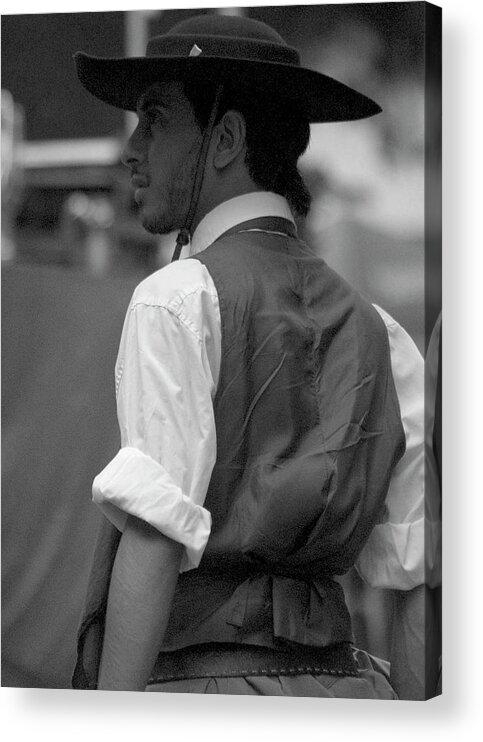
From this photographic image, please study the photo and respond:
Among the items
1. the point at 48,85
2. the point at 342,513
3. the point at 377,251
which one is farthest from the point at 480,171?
the point at 48,85

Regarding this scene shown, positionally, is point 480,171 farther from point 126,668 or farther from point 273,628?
point 126,668

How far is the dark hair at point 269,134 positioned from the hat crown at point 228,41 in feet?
0.23

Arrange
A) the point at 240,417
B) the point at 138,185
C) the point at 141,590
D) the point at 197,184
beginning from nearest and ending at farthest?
the point at 141,590 → the point at 240,417 → the point at 197,184 → the point at 138,185

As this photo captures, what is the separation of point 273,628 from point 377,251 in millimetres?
761

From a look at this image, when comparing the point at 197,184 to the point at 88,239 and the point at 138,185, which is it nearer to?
the point at 138,185

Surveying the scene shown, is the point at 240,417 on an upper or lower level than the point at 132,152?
lower

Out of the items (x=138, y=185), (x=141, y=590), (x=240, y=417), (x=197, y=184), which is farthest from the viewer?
(x=138, y=185)

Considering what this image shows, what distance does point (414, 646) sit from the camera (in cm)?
285

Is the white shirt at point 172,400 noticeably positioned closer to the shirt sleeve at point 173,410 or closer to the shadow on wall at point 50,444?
the shirt sleeve at point 173,410

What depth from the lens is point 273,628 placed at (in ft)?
8.90

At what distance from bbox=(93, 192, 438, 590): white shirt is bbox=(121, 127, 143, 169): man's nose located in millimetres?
249

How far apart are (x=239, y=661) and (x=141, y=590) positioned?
0.27m

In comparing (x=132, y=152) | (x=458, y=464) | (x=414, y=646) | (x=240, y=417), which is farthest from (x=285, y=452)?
(x=132, y=152)

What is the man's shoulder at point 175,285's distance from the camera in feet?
8.80
